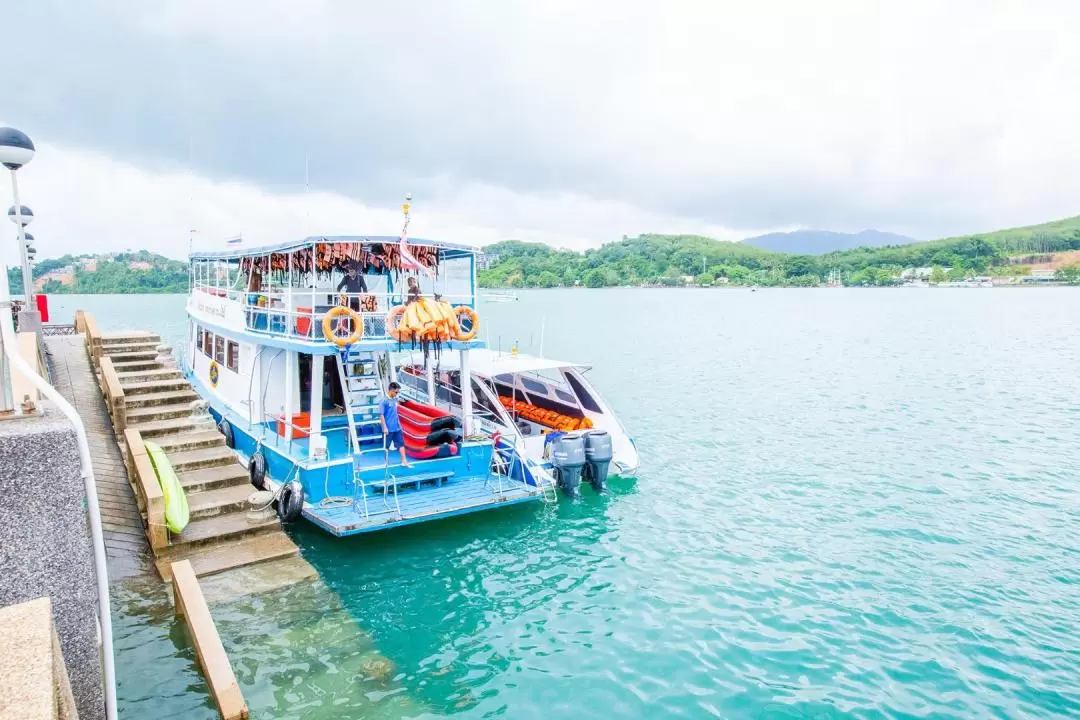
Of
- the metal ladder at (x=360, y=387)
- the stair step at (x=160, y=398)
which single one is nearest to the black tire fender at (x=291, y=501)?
the metal ladder at (x=360, y=387)

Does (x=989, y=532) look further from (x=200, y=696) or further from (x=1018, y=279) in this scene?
(x=1018, y=279)

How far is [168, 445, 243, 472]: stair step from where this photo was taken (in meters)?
10.7

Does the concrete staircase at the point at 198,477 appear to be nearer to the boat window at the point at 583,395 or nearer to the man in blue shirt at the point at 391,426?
the man in blue shirt at the point at 391,426

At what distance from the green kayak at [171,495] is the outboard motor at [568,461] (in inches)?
280

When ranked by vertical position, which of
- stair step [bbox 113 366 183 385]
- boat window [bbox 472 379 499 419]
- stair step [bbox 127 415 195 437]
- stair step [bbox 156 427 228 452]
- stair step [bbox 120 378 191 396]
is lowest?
boat window [bbox 472 379 499 419]

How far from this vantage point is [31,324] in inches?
575

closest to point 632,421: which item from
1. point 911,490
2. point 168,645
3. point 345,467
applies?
point 911,490

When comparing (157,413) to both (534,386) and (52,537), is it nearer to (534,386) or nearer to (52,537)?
(52,537)

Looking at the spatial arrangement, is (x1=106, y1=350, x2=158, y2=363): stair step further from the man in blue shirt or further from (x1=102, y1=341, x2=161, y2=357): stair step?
the man in blue shirt

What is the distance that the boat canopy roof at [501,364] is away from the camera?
16.6 m

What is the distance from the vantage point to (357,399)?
45.4 ft

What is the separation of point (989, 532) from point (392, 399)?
40.8 ft

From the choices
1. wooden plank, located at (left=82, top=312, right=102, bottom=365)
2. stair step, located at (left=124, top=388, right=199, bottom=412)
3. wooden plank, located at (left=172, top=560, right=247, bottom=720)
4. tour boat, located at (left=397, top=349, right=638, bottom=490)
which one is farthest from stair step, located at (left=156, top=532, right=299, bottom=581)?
wooden plank, located at (left=82, top=312, right=102, bottom=365)

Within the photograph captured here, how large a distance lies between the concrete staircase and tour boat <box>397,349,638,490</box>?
15.5 ft
